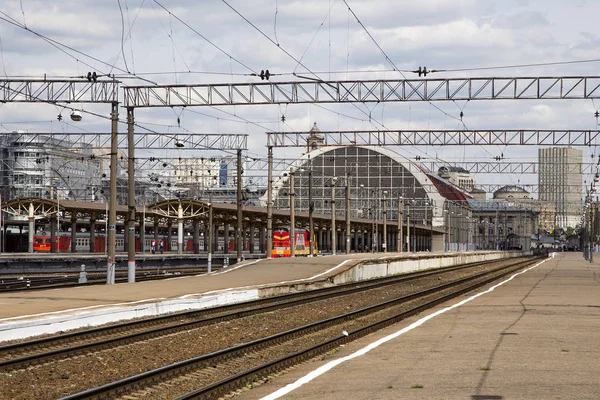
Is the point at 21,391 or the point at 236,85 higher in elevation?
the point at 236,85

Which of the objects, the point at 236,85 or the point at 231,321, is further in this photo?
the point at 236,85

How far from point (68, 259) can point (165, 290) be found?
1299 inches

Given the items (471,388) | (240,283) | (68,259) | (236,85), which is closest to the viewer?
(471,388)

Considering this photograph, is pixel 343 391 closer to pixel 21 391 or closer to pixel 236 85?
pixel 21 391

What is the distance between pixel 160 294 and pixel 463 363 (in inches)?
656

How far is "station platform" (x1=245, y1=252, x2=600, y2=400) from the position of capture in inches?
467

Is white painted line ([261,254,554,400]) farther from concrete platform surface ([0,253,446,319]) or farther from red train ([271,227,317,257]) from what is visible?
red train ([271,227,317,257])

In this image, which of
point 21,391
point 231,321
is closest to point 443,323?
point 231,321

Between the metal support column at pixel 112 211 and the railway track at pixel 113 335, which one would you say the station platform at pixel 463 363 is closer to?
the railway track at pixel 113 335

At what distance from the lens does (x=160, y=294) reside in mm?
29750

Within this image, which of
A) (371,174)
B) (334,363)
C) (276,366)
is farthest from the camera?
Result: (371,174)

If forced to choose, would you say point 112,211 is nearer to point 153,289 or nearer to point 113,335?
point 153,289

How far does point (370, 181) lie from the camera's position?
151500 millimetres

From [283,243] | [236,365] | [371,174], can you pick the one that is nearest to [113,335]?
[236,365]
